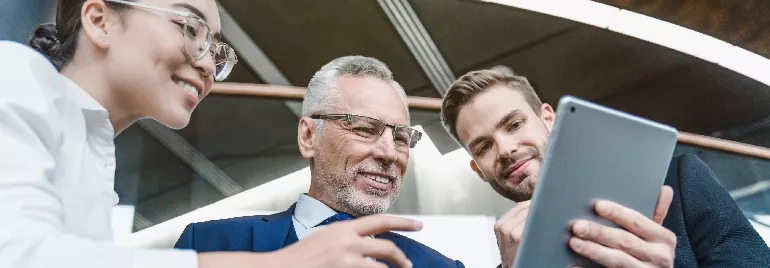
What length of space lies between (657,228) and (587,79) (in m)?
4.31

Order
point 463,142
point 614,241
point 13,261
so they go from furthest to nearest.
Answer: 1. point 463,142
2. point 614,241
3. point 13,261

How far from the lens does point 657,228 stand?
831mm

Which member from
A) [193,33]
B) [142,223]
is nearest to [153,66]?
[193,33]

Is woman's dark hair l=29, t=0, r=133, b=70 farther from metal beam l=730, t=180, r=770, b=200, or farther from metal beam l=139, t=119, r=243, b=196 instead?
metal beam l=730, t=180, r=770, b=200

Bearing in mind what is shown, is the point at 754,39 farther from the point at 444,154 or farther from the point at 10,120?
the point at 10,120

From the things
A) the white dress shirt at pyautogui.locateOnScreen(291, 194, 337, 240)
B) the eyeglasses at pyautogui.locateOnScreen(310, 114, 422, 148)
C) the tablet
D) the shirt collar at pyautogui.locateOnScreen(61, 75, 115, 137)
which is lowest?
the white dress shirt at pyautogui.locateOnScreen(291, 194, 337, 240)

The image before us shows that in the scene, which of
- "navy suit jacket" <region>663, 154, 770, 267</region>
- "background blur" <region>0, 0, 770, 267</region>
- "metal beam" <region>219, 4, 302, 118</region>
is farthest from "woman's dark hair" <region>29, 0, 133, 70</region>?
"metal beam" <region>219, 4, 302, 118</region>

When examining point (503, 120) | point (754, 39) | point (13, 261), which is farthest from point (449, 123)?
point (754, 39)

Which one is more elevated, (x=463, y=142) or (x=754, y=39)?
(x=754, y=39)

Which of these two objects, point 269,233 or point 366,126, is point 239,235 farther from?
point 366,126

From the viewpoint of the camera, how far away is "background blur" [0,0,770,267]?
2.34m

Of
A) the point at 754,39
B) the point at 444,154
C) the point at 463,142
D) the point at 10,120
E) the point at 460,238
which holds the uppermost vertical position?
the point at 754,39

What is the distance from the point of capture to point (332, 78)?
5.63 feet

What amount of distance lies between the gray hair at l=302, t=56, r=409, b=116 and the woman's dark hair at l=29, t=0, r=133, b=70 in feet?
2.61
